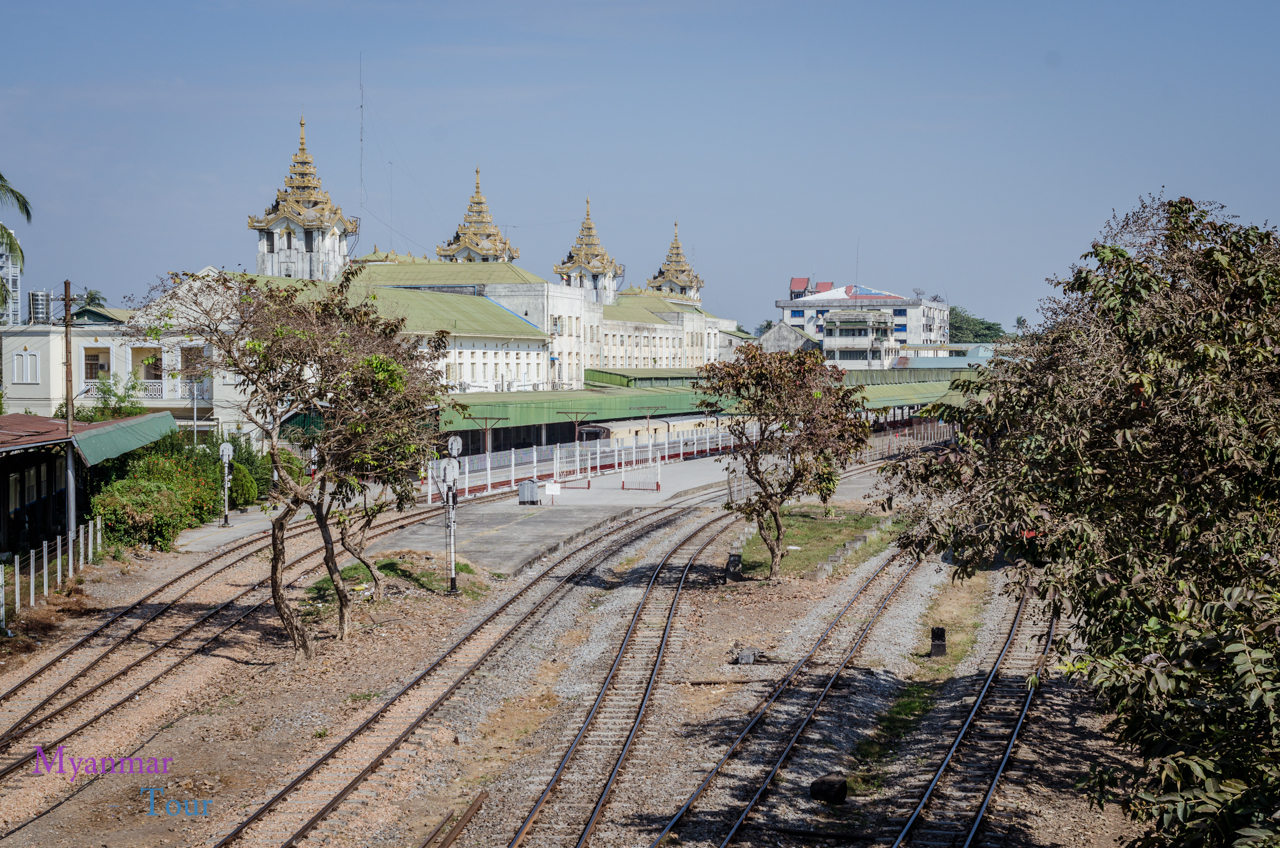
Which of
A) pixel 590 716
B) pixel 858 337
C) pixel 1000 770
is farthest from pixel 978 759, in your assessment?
pixel 858 337

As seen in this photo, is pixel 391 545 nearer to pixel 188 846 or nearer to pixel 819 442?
pixel 819 442

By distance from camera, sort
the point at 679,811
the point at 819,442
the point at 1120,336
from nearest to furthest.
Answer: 1. the point at 1120,336
2. the point at 679,811
3. the point at 819,442

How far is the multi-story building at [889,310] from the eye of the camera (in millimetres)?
171750

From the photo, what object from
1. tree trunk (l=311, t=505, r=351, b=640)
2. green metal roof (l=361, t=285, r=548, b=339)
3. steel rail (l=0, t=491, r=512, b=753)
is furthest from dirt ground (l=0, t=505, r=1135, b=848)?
green metal roof (l=361, t=285, r=548, b=339)

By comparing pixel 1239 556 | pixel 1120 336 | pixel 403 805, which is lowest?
pixel 403 805

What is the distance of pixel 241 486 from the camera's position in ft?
126

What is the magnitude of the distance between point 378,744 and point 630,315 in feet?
315

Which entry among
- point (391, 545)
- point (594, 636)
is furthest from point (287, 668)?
point (391, 545)

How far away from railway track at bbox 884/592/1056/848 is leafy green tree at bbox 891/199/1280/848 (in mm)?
1399

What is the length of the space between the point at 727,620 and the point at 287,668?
881 centimetres

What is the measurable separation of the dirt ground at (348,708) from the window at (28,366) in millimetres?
23809

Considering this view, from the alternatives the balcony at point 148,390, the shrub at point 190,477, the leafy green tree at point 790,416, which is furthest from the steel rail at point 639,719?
the balcony at point 148,390

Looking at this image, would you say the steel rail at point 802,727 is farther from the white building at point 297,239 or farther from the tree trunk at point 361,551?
the white building at point 297,239

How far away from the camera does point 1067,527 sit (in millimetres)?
10227
